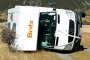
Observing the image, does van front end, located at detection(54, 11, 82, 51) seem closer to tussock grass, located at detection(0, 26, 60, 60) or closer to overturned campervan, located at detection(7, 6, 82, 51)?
overturned campervan, located at detection(7, 6, 82, 51)

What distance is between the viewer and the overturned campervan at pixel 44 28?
16547 millimetres

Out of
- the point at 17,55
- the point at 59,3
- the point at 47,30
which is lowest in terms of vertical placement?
the point at 59,3

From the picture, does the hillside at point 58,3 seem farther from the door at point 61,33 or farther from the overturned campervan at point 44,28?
the door at point 61,33

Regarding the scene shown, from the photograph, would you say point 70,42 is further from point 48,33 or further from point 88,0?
point 88,0

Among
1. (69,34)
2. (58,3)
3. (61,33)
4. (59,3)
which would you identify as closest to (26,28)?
(61,33)

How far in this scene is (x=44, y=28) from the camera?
18172mm

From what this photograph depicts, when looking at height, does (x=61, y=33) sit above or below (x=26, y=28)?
below

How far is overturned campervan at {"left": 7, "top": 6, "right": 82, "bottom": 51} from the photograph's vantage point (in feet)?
54.3

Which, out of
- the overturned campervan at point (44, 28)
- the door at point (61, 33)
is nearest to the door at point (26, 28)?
the overturned campervan at point (44, 28)

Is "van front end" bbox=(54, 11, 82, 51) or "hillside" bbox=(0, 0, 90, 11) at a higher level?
"van front end" bbox=(54, 11, 82, 51)

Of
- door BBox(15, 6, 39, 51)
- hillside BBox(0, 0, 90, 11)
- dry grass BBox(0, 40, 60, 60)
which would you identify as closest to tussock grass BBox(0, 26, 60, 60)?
dry grass BBox(0, 40, 60, 60)

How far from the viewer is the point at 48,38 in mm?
17938

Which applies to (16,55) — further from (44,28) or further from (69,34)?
(69,34)

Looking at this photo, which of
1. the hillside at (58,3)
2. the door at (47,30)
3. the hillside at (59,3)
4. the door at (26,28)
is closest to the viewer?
the door at (26,28)
